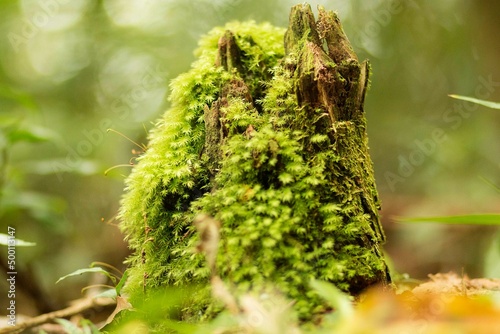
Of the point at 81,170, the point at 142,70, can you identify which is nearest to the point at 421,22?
the point at 142,70

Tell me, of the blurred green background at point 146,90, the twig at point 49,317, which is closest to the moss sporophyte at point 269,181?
the twig at point 49,317

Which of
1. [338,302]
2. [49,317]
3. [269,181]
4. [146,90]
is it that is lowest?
[49,317]

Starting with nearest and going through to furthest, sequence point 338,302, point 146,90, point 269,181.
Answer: point 338,302, point 269,181, point 146,90

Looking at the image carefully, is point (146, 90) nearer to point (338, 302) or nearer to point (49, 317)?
point (49, 317)

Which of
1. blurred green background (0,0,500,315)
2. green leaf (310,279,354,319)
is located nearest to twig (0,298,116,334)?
green leaf (310,279,354,319)

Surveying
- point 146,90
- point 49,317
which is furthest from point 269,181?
point 146,90

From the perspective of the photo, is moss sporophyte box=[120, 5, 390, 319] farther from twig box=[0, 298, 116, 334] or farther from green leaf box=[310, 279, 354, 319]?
twig box=[0, 298, 116, 334]

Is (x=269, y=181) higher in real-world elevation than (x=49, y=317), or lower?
higher

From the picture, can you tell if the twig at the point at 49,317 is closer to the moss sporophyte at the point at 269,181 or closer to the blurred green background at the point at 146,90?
the moss sporophyte at the point at 269,181
